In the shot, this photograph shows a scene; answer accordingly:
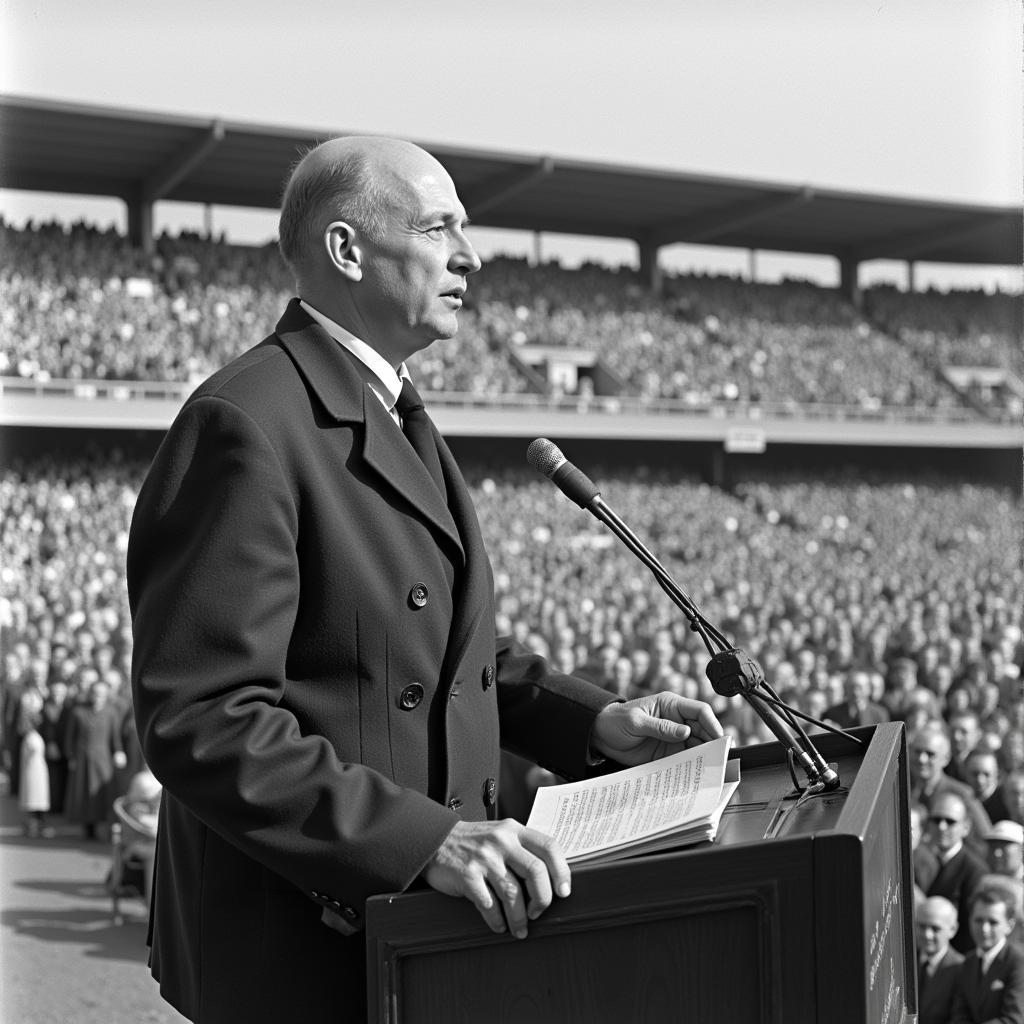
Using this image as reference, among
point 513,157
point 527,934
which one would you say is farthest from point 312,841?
point 513,157

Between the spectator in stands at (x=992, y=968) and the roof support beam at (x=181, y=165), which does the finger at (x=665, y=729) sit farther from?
the roof support beam at (x=181, y=165)

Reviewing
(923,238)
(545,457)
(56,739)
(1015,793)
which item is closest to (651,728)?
(545,457)

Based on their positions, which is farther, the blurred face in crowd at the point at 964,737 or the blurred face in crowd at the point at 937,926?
the blurred face in crowd at the point at 964,737

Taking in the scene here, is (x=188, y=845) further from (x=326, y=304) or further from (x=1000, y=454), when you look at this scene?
(x=1000, y=454)

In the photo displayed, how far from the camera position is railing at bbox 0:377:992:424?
25656 millimetres

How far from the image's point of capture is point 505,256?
35469 mm

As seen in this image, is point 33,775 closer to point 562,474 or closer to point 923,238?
point 562,474

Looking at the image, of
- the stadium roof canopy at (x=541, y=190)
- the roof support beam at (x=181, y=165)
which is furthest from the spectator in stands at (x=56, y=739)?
the roof support beam at (x=181, y=165)

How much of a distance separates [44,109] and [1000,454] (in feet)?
77.0

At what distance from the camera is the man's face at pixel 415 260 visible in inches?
73.3

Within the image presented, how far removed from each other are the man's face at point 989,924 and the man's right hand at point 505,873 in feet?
15.1

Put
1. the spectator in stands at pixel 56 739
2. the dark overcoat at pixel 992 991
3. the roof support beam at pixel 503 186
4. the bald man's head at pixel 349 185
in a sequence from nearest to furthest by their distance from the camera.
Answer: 1. the bald man's head at pixel 349 185
2. the dark overcoat at pixel 992 991
3. the spectator in stands at pixel 56 739
4. the roof support beam at pixel 503 186

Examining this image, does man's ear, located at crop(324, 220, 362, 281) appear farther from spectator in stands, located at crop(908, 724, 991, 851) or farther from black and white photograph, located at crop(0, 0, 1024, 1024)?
spectator in stands, located at crop(908, 724, 991, 851)

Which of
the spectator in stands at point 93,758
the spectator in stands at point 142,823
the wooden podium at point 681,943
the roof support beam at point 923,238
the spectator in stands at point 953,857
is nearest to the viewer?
the wooden podium at point 681,943
